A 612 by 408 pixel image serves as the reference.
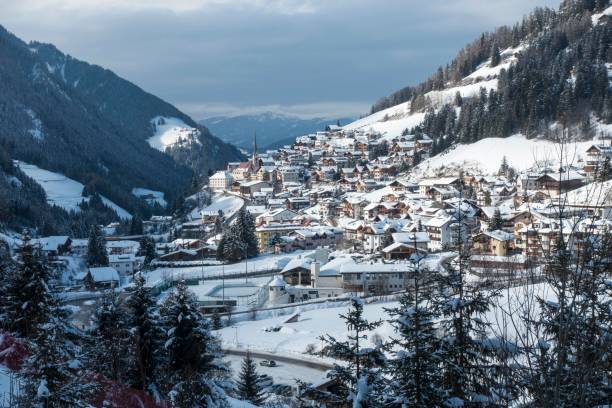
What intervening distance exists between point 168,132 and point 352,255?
14721cm

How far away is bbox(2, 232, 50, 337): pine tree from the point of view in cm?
977

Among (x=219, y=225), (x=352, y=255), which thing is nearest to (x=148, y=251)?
(x=219, y=225)

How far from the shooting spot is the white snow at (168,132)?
15700cm

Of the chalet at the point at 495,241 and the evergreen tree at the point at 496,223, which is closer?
the chalet at the point at 495,241

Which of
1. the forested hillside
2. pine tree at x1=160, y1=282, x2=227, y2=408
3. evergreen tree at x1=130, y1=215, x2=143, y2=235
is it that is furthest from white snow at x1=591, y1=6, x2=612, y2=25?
pine tree at x1=160, y1=282, x2=227, y2=408

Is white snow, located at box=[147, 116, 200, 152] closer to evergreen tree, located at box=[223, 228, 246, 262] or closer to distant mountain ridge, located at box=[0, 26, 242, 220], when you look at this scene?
distant mountain ridge, located at box=[0, 26, 242, 220]

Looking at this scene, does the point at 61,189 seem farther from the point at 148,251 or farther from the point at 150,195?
the point at 148,251

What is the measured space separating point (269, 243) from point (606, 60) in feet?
125

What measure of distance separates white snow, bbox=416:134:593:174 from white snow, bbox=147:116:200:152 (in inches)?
4122

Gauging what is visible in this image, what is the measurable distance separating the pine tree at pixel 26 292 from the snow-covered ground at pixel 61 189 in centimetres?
6433

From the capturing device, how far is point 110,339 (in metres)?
9.56

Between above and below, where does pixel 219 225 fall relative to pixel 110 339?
below

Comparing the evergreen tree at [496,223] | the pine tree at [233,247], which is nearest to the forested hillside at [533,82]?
the evergreen tree at [496,223]

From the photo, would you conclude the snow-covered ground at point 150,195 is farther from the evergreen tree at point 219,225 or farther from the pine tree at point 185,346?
the pine tree at point 185,346
